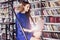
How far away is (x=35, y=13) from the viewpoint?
2656mm

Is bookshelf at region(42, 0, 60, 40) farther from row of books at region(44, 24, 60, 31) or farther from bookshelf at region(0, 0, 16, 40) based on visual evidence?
bookshelf at region(0, 0, 16, 40)

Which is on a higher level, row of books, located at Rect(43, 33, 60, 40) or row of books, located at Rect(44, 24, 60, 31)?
row of books, located at Rect(44, 24, 60, 31)

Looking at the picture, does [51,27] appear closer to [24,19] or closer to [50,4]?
[50,4]

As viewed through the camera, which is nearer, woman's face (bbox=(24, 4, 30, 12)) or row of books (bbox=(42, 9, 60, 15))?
row of books (bbox=(42, 9, 60, 15))

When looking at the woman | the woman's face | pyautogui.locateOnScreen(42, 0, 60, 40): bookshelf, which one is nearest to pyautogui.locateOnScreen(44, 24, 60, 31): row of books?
pyautogui.locateOnScreen(42, 0, 60, 40): bookshelf

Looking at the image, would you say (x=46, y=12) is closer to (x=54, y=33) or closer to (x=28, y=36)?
(x=54, y=33)

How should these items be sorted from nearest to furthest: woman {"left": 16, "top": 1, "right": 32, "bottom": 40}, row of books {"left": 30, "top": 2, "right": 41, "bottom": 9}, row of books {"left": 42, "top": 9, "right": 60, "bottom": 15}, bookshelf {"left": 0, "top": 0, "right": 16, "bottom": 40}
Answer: row of books {"left": 42, "top": 9, "right": 60, "bottom": 15}, row of books {"left": 30, "top": 2, "right": 41, "bottom": 9}, woman {"left": 16, "top": 1, "right": 32, "bottom": 40}, bookshelf {"left": 0, "top": 0, "right": 16, "bottom": 40}

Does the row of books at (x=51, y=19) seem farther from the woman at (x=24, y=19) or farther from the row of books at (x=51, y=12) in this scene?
the woman at (x=24, y=19)

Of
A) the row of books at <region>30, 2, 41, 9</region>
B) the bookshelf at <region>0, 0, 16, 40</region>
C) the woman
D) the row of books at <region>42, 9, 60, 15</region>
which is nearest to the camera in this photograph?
the row of books at <region>42, 9, 60, 15</region>

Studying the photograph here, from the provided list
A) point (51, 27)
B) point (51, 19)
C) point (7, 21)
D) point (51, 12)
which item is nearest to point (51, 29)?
point (51, 27)

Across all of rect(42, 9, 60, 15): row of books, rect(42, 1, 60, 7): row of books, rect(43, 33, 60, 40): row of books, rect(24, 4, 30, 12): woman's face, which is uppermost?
rect(42, 1, 60, 7): row of books

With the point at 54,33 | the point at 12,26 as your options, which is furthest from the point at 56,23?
the point at 12,26

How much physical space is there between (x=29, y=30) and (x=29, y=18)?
214 mm

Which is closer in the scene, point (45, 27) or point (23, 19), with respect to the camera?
point (45, 27)
